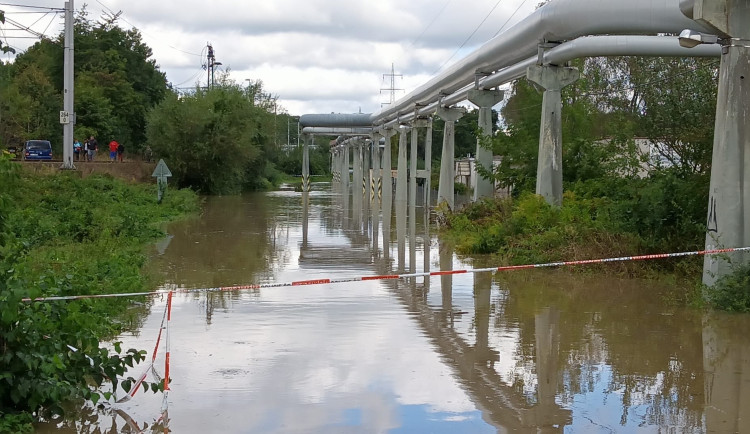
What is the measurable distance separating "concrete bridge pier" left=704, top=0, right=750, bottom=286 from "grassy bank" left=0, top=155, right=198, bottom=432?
8.50 metres

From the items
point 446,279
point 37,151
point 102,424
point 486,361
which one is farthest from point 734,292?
point 37,151

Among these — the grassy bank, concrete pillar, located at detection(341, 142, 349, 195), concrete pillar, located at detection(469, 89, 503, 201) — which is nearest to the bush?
the grassy bank

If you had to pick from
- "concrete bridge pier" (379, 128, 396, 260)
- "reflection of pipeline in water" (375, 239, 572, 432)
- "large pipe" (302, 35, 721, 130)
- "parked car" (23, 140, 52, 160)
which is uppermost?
"large pipe" (302, 35, 721, 130)

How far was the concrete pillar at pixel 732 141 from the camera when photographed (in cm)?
1382

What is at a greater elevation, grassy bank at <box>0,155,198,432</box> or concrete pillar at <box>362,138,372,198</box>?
concrete pillar at <box>362,138,372,198</box>

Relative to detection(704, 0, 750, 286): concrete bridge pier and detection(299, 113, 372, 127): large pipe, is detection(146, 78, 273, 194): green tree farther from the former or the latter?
detection(704, 0, 750, 286): concrete bridge pier

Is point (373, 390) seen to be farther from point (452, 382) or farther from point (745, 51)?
point (745, 51)

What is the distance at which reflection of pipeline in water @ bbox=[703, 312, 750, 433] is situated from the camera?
8.31m

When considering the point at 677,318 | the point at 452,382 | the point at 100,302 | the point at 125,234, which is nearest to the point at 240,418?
the point at 452,382

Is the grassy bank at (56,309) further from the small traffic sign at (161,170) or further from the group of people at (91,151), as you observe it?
the group of people at (91,151)

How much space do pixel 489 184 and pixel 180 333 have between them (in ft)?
69.1

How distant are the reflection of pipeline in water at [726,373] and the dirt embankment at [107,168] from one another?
3204 cm

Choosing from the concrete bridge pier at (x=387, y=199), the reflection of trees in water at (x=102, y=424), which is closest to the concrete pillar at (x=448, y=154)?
the concrete bridge pier at (x=387, y=199)

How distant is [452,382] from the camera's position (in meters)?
9.70
